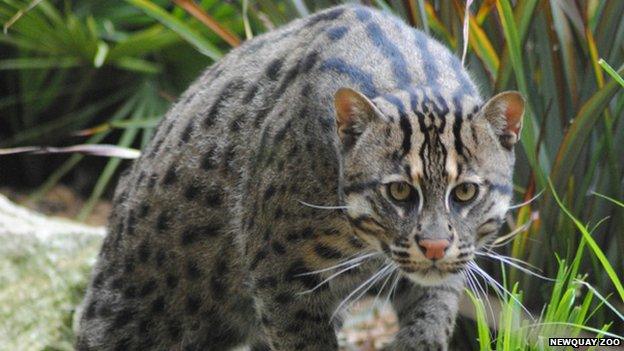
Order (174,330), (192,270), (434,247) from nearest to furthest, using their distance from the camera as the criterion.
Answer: (434,247), (192,270), (174,330)

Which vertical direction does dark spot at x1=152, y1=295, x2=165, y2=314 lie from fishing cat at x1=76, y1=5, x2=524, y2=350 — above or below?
below

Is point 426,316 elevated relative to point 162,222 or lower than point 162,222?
elevated

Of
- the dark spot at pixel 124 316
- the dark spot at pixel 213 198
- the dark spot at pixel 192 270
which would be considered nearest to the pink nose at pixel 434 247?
the dark spot at pixel 213 198

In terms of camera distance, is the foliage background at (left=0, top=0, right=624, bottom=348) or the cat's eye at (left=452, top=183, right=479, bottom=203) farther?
the foliage background at (left=0, top=0, right=624, bottom=348)

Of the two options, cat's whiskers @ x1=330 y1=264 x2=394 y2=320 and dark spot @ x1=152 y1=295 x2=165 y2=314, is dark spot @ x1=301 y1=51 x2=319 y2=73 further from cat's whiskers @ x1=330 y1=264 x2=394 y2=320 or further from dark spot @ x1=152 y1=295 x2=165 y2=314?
dark spot @ x1=152 y1=295 x2=165 y2=314

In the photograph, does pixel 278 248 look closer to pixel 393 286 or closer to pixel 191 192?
pixel 393 286

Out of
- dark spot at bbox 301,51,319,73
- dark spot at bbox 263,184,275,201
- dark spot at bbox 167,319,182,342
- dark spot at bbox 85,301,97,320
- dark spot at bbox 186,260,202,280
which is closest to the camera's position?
dark spot at bbox 263,184,275,201

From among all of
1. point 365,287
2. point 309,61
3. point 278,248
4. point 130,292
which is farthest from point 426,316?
point 130,292

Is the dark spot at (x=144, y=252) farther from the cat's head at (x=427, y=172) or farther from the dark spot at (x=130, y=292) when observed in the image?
the cat's head at (x=427, y=172)

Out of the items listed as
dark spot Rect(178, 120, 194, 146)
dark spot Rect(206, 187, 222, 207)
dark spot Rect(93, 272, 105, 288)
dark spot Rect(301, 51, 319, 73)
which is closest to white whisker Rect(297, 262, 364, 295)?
dark spot Rect(206, 187, 222, 207)
